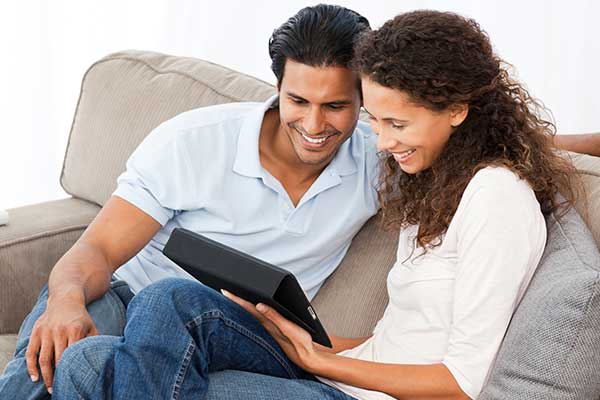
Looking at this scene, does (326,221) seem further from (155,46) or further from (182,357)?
(155,46)

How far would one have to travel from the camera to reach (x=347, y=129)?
185 cm

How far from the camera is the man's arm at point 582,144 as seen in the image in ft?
6.50

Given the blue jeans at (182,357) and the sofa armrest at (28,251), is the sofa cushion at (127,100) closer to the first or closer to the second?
the sofa armrest at (28,251)

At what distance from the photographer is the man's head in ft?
5.87

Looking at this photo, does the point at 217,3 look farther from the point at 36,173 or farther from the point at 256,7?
the point at 36,173

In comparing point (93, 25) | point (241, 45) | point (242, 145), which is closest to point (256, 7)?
point (241, 45)

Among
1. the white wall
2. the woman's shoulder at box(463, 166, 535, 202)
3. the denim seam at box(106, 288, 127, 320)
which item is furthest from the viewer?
the white wall

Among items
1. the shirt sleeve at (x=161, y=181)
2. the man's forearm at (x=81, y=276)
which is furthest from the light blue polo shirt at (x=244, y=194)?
the man's forearm at (x=81, y=276)

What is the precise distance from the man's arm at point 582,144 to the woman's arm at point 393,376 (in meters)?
0.64

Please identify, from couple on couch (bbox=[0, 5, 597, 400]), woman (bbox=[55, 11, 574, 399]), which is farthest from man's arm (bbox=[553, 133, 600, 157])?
woman (bbox=[55, 11, 574, 399])

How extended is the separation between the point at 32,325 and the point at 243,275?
507 millimetres

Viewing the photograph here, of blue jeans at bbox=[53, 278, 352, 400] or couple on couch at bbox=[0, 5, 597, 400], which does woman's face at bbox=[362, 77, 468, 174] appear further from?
blue jeans at bbox=[53, 278, 352, 400]

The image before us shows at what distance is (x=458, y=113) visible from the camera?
1.60m

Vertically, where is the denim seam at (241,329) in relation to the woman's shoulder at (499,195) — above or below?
below
